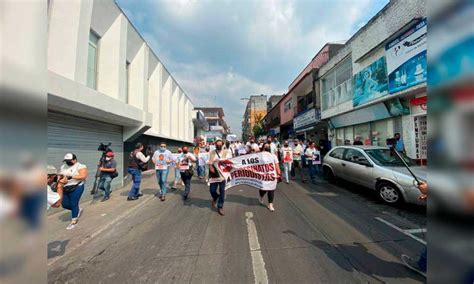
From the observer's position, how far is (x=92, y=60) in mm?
8773

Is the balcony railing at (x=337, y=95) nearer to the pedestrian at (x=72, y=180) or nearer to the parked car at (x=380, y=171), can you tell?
the parked car at (x=380, y=171)

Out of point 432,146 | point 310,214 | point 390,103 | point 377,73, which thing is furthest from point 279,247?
point 377,73

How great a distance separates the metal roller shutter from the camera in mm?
6125

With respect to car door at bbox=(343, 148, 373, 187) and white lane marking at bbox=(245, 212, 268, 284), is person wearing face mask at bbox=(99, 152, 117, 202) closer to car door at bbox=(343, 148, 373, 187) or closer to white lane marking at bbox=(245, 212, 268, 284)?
white lane marking at bbox=(245, 212, 268, 284)

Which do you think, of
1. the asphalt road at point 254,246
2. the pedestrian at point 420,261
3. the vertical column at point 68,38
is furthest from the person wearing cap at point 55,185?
the pedestrian at point 420,261

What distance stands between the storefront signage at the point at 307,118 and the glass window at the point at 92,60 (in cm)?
1511

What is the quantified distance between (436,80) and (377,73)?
1170 centimetres

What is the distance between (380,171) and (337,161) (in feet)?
7.81

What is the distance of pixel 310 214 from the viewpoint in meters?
5.34

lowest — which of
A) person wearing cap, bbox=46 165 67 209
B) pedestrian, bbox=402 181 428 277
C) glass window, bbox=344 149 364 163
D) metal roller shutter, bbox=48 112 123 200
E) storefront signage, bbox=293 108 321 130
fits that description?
pedestrian, bbox=402 181 428 277

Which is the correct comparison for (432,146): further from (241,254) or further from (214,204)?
(214,204)

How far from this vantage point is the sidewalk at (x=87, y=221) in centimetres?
405

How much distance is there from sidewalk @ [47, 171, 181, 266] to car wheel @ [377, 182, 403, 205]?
22.8 feet

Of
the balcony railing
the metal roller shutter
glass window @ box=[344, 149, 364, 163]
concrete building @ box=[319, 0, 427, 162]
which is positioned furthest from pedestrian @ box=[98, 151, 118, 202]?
the balcony railing
